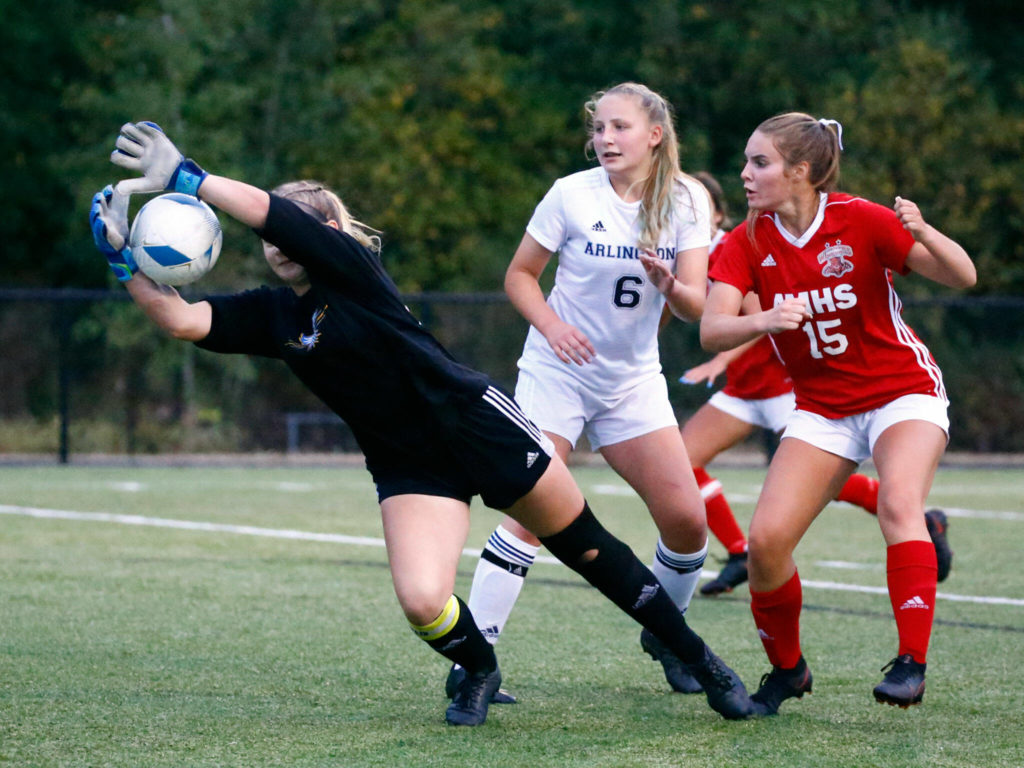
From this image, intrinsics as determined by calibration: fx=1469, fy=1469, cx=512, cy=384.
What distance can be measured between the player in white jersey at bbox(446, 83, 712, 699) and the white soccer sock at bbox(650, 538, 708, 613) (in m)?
0.01

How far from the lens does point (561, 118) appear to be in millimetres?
30891

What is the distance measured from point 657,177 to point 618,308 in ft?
1.60

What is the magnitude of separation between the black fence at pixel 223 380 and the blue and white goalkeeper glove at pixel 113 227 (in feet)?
46.5

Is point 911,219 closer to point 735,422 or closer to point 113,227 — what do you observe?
point 113,227

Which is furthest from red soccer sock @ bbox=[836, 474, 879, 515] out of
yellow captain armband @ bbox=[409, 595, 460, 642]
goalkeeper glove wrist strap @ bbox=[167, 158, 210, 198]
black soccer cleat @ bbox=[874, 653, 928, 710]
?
goalkeeper glove wrist strap @ bbox=[167, 158, 210, 198]

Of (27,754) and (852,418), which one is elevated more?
(852,418)

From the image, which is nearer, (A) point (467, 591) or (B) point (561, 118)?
(A) point (467, 591)

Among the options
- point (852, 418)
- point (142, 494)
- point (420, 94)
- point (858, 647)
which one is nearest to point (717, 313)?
point (852, 418)

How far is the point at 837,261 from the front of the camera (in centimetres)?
483

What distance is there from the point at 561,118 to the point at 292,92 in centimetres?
601

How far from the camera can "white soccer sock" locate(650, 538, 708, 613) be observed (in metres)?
5.46

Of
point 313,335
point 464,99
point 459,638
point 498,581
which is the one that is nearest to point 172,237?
point 313,335

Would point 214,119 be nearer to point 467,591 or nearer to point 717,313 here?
point 467,591

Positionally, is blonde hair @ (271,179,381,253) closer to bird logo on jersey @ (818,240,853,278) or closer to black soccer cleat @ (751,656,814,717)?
bird logo on jersey @ (818,240,853,278)
